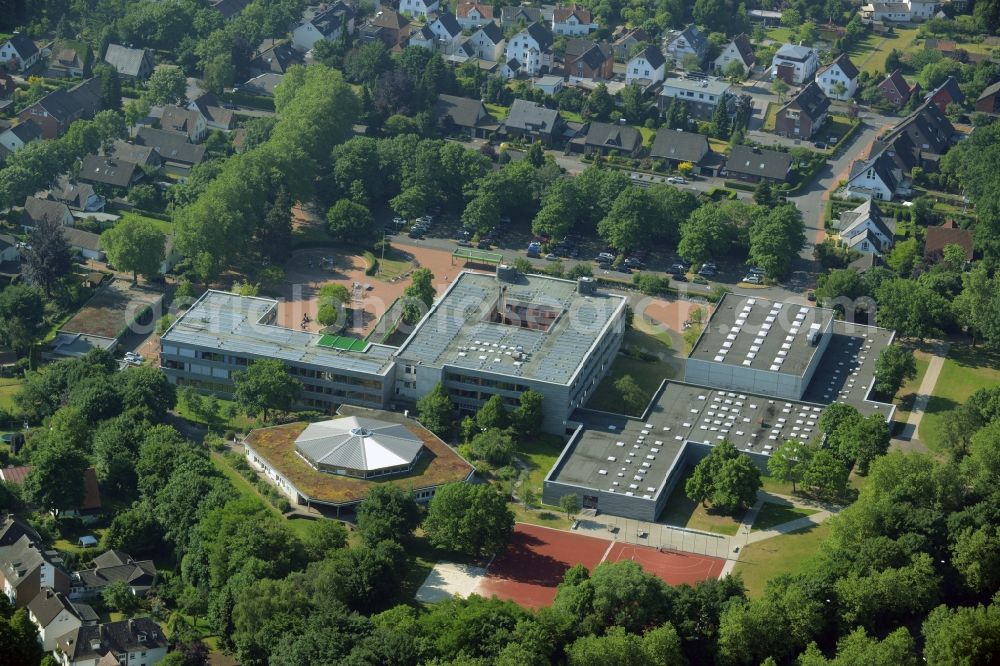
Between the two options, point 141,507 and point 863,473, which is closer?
point 141,507

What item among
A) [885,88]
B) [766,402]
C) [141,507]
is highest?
[141,507]

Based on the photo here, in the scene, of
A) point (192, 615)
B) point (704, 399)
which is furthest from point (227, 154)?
point (192, 615)

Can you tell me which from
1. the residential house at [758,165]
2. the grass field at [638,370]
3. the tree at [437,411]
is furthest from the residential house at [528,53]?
the tree at [437,411]

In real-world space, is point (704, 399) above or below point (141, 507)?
below

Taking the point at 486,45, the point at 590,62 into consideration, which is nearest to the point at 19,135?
the point at 486,45

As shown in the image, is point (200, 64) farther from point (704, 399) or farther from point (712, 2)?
→ point (704, 399)

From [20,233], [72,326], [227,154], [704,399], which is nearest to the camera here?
[704,399]

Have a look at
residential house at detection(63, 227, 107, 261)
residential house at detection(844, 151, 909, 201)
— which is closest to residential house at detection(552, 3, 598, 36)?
residential house at detection(844, 151, 909, 201)
